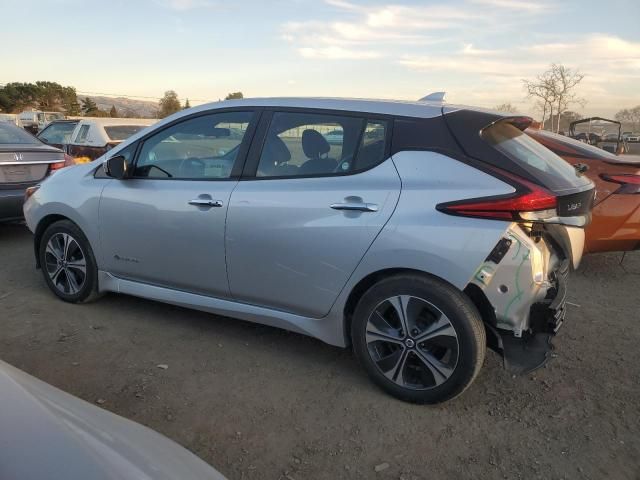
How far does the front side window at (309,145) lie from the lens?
3211 millimetres

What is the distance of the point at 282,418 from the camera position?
2885 millimetres

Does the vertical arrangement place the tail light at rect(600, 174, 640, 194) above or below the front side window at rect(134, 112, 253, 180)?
below

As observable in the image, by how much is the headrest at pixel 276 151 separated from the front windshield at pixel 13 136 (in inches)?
192

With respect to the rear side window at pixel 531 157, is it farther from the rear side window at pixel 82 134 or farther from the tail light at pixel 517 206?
the rear side window at pixel 82 134

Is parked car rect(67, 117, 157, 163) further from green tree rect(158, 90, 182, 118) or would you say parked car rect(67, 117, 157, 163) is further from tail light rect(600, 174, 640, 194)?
green tree rect(158, 90, 182, 118)

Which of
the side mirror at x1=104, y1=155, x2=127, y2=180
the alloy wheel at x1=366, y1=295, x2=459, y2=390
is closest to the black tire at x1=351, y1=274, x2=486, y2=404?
the alloy wheel at x1=366, y1=295, x2=459, y2=390

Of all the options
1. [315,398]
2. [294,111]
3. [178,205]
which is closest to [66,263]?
[178,205]

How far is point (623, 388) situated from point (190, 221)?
2913mm

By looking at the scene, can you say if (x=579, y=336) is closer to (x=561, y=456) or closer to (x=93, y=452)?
(x=561, y=456)

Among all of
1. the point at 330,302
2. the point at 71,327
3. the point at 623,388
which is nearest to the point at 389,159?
the point at 330,302

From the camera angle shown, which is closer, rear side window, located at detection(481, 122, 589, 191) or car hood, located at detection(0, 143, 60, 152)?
rear side window, located at detection(481, 122, 589, 191)

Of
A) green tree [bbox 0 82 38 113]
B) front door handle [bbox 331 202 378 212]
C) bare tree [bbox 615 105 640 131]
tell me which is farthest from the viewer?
green tree [bbox 0 82 38 113]

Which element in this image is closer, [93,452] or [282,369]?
[93,452]

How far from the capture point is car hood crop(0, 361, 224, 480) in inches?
54.0
